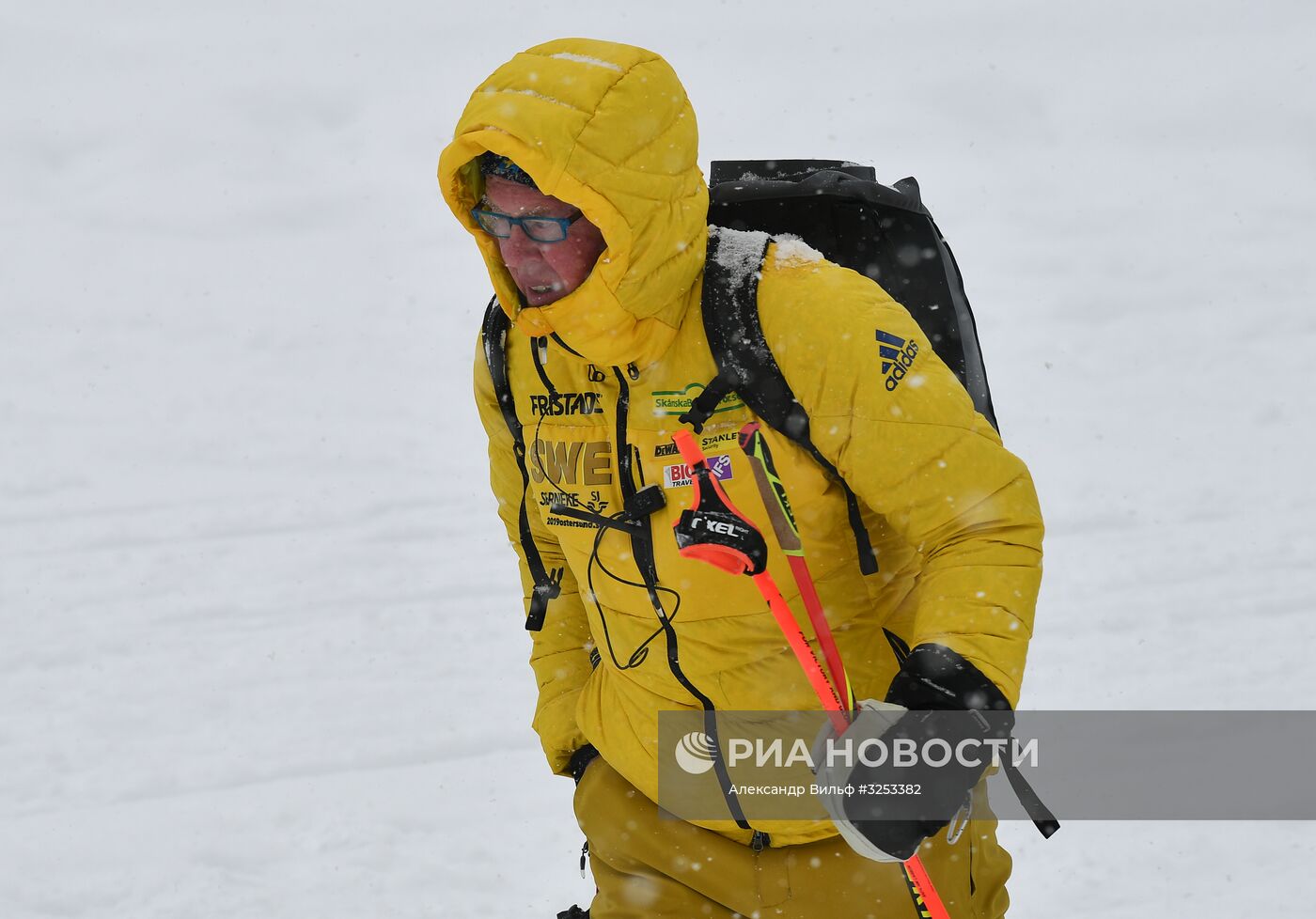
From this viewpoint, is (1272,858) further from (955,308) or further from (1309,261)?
(1309,261)

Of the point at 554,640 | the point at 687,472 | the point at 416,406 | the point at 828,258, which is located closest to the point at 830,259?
the point at 828,258

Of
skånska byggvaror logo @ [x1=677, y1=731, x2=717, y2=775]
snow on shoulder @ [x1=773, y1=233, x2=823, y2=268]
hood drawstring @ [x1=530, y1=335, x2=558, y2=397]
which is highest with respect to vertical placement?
snow on shoulder @ [x1=773, y1=233, x2=823, y2=268]

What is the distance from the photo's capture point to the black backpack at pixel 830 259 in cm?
235

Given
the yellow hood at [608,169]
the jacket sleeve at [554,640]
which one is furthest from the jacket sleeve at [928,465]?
the jacket sleeve at [554,640]

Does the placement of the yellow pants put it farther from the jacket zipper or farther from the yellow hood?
the yellow hood

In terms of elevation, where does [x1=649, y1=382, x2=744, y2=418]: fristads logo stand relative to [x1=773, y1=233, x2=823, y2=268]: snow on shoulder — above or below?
below

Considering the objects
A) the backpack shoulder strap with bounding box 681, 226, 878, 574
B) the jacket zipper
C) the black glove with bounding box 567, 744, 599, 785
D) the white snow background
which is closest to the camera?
the backpack shoulder strap with bounding box 681, 226, 878, 574

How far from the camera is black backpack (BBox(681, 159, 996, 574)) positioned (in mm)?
2348

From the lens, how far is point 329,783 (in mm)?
4961

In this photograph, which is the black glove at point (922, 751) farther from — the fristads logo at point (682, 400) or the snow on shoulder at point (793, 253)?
the snow on shoulder at point (793, 253)

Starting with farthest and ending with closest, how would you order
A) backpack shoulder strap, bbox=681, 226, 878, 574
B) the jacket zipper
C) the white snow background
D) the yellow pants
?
the white snow background < the yellow pants < the jacket zipper < backpack shoulder strap, bbox=681, 226, 878, 574

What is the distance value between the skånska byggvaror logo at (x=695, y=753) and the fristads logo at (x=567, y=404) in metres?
0.70

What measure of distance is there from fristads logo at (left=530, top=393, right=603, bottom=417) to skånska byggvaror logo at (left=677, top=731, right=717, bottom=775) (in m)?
0.70

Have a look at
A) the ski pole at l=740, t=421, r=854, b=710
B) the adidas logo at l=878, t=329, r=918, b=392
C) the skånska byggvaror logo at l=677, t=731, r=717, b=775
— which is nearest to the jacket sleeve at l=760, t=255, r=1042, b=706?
the adidas logo at l=878, t=329, r=918, b=392
